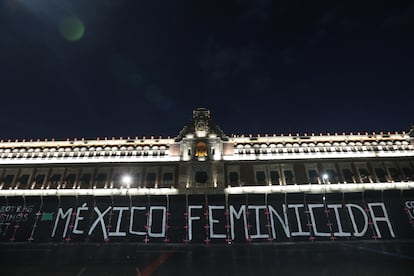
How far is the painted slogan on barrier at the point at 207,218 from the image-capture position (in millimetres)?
26875

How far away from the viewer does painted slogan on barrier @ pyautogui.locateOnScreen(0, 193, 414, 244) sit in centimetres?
2688

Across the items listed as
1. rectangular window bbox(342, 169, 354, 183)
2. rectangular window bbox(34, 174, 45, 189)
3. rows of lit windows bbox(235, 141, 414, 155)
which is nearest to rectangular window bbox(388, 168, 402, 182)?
Result: rows of lit windows bbox(235, 141, 414, 155)

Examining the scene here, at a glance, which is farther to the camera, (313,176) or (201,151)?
(201,151)

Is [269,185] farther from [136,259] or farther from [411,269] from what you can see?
[136,259]

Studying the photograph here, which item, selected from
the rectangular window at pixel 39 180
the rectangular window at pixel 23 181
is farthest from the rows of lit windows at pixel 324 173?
the rectangular window at pixel 23 181

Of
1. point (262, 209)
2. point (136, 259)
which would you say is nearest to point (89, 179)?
point (136, 259)

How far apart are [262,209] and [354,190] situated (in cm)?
1358

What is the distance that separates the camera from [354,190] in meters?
31.7

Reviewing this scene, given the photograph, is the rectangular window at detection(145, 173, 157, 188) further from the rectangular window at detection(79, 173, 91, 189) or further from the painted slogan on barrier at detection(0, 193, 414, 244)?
the rectangular window at detection(79, 173, 91, 189)

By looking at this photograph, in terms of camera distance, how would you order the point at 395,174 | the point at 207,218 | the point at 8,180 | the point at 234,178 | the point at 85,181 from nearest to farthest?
the point at 207,218 < the point at 395,174 < the point at 234,178 < the point at 85,181 < the point at 8,180

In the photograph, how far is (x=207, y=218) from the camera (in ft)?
93.7

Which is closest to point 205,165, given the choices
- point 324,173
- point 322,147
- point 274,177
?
point 274,177

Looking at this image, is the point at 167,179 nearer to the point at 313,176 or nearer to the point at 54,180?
the point at 54,180

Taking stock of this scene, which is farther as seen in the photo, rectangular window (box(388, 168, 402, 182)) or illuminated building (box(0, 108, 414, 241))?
rectangular window (box(388, 168, 402, 182))
